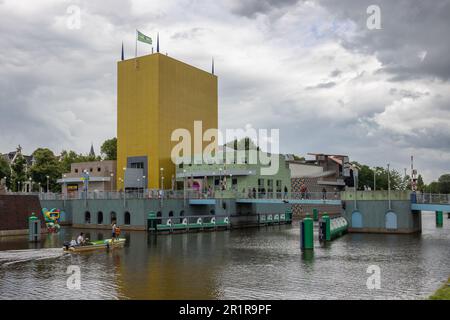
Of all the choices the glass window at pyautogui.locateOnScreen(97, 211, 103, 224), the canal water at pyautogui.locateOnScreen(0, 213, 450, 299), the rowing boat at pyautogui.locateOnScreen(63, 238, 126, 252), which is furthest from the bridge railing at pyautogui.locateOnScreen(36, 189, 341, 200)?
the rowing boat at pyautogui.locateOnScreen(63, 238, 126, 252)

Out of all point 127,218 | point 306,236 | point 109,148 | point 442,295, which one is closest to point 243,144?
point 109,148

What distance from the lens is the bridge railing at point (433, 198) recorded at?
192 feet

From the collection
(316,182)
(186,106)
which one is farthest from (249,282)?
(316,182)

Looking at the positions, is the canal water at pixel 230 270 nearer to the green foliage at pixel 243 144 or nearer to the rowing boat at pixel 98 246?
the rowing boat at pixel 98 246

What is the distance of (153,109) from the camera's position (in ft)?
318

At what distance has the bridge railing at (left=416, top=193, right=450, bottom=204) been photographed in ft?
192

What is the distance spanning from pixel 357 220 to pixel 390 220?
4122 mm

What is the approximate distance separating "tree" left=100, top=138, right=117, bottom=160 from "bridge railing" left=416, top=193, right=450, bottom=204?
97.2m

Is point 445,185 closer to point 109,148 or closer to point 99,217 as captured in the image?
point 109,148

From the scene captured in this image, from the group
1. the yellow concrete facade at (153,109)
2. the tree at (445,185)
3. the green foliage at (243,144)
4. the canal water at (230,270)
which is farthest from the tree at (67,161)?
the tree at (445,185)

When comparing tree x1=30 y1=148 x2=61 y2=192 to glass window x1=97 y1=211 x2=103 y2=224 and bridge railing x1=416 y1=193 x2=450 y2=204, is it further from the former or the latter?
bridge railing x1=416 y1=193 x2=450 y2=204

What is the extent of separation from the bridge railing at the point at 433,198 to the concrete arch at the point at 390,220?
3.28 metres
